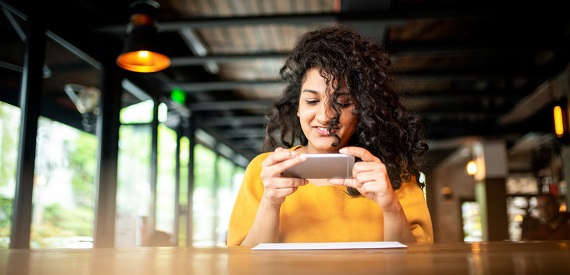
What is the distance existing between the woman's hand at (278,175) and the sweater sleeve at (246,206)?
0.24 meters

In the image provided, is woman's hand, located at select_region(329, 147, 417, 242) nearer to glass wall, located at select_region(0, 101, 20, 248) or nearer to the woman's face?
the woman's face

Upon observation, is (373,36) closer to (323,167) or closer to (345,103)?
(345,103)

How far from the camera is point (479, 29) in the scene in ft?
19.7

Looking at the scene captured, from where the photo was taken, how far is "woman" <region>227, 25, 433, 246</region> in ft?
5.38

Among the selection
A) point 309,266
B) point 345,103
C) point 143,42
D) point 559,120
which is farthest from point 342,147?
point 559,120

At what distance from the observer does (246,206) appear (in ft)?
5.58

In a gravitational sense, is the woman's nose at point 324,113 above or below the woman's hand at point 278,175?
above

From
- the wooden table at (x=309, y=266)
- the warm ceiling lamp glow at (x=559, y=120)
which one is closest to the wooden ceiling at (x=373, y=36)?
the warm ceiling lamp glow at (x=559, y=120)

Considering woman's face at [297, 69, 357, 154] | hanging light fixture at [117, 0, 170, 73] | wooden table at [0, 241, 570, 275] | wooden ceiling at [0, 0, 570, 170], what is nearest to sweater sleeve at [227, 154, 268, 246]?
woman's face at [297, 69, 357, 154]

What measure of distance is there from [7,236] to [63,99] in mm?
1372

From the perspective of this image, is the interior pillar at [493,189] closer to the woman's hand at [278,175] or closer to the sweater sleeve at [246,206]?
the sweater sleeve at [246,206]

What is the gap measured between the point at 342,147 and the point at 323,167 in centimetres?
33

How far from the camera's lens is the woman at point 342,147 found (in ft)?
5.38

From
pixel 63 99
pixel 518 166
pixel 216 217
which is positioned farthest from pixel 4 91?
pixel 518 166
